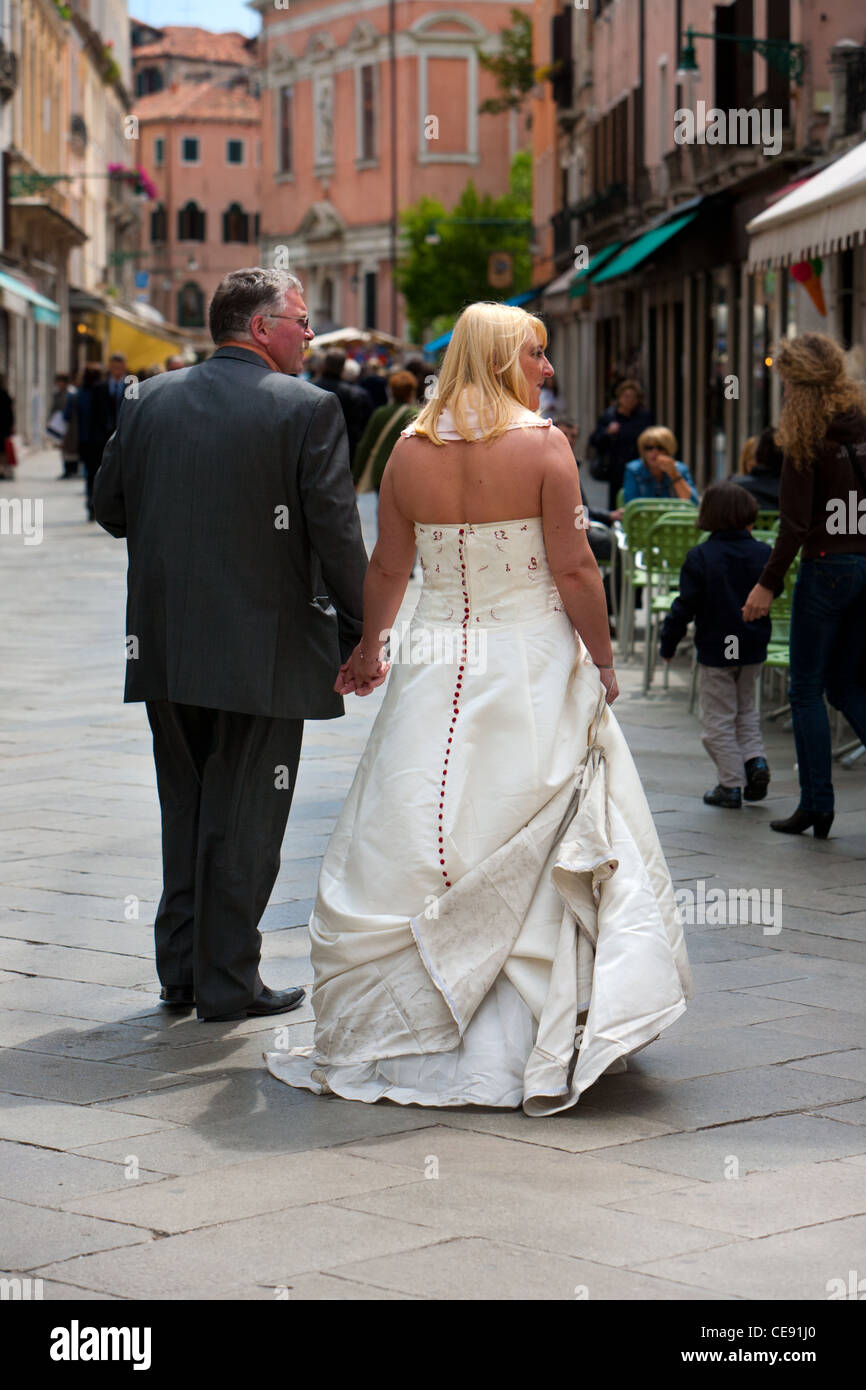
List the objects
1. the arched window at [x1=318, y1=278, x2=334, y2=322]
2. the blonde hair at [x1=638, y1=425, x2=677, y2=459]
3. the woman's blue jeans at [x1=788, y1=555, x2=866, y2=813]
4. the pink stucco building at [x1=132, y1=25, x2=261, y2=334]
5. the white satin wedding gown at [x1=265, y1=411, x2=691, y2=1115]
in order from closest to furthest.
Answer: the white satin wedding gown at [x1=265, y1=411, x2=691, y2=1115] < the woman's blue jeans at [x1=788, y1=555, x2=866, y2=813] < the blonde hair at [x1=638, y1=425, x2=677, y2=459] < the arched window at [x1=318, y1=278, x2=334, y2=322] < the pink stucco building at [x1=132, y1=25, x2=261, y2=334]

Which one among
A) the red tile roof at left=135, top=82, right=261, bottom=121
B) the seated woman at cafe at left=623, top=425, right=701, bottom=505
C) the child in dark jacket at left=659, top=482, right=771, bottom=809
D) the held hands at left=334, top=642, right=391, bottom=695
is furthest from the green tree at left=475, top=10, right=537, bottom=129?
the held hands at left=334, top=642, right=391, bottom=695

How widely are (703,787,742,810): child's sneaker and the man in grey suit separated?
3043 millimetres

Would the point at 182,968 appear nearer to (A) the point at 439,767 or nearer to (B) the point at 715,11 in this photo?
(A) the point at 439,767

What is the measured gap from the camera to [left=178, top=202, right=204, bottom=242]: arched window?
9506 centimetres

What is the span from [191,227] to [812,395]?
91025mm

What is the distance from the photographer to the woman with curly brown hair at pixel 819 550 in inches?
281

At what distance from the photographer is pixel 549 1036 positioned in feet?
14.5

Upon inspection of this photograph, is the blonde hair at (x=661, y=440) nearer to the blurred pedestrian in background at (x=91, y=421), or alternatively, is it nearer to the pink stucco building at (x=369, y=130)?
the blurred pedestrian in background at (x=91, y=421)

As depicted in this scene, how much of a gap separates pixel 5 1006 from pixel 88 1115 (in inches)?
36.5

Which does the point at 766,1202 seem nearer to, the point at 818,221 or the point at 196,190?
the point at 818,221

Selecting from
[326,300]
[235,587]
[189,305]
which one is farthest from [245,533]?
[189,305]

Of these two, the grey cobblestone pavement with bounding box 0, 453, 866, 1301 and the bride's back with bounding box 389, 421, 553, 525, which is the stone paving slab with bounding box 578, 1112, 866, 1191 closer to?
the grey cobblestone pavement with bounding box 0, 453, 866, 1301

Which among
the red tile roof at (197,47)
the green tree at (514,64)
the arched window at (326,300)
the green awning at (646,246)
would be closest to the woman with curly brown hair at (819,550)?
the green awning at (646,246)

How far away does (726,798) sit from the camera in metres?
7.89
